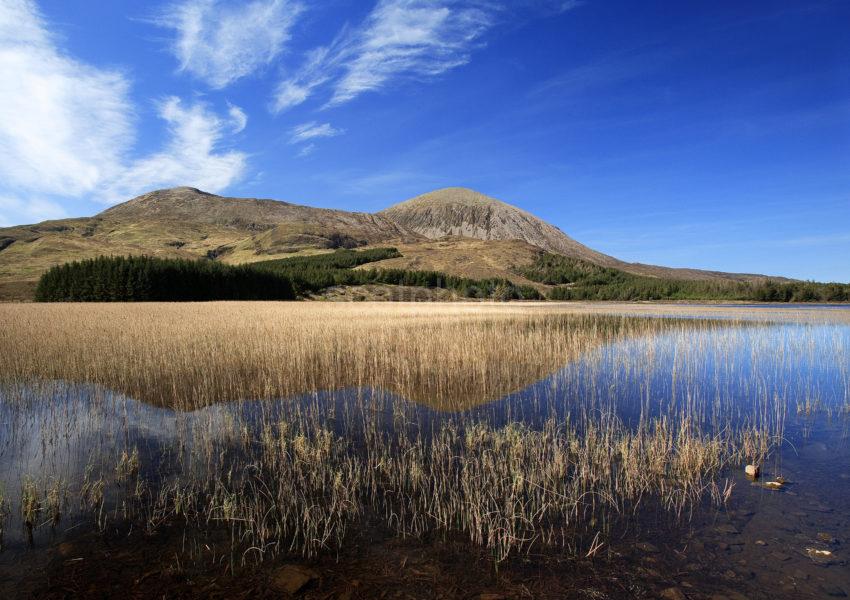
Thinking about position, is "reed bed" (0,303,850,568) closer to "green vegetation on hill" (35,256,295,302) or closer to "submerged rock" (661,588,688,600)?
"submerged rock" (661,588,688,600)

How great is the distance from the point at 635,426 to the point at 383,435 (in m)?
5.57

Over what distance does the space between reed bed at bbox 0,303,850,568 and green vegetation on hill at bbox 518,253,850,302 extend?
113 metres

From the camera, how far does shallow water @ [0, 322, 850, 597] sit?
483 cm

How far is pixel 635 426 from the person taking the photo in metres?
9.75

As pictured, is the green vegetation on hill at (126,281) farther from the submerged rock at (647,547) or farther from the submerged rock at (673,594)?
the submerged rock at (673,594)

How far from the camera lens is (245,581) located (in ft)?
14.6

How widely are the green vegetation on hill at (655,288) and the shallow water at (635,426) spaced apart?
114 meters

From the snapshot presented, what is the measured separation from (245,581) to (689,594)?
14.4 ft

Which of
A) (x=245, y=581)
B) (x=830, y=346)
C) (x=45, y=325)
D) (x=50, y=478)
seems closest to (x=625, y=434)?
(x=245, y=581)

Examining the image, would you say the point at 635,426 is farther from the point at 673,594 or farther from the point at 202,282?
the point at 202,282

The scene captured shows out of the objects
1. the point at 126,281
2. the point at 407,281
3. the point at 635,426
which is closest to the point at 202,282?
the point at 126,281

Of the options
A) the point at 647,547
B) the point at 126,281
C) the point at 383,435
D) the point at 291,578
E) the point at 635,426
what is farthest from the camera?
the point at 126,281

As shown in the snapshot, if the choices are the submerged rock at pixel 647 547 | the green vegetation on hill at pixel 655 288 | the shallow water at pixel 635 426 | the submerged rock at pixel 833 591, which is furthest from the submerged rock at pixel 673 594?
the green vegetation on hill at pixel 655 288

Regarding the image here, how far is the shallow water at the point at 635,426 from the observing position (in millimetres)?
4832
